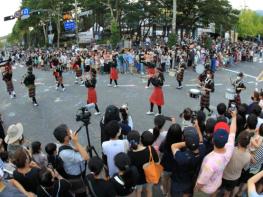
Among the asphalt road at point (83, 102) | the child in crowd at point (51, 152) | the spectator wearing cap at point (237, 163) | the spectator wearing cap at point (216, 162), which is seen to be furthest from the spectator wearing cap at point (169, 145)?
the asphalt road at point (83, 102)

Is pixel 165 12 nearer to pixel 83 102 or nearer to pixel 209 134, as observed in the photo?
pixel 83 102

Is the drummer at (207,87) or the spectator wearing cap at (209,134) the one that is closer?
the spectator wearing cap at (209,134)

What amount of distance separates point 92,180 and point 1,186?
1.06m

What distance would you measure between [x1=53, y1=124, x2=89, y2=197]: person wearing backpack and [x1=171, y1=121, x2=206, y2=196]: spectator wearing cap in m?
1.32

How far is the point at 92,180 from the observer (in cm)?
420

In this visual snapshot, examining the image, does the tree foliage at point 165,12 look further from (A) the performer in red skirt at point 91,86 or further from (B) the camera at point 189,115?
(B) the camera at point 189,115

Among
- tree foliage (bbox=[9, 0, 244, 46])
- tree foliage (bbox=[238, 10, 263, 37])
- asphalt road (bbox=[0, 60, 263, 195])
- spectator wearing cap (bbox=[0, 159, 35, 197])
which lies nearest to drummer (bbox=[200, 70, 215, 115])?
asphalt road (bbox=[0, 60, 263, 195])

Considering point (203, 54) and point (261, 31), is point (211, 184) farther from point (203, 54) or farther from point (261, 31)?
point (261, 31)

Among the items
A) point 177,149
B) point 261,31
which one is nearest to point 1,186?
point 177,149

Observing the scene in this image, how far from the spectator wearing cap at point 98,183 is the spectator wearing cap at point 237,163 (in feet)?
5.96

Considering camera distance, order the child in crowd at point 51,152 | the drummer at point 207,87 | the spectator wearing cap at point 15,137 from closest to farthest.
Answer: the child in crowd at point 51,152
the spectator wearing cap at point 15,137
the drummer at point 207,87

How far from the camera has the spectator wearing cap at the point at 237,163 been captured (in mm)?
4758

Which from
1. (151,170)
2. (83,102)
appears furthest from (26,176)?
(83,102)

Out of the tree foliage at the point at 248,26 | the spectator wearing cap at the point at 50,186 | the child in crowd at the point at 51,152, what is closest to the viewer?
the spectator wearing cap at the point at 50,186
